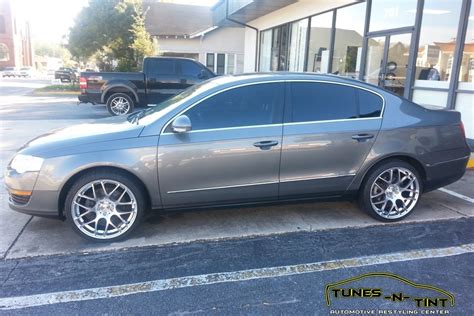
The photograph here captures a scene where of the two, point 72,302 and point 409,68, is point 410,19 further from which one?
point 72,302

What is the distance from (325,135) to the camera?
3.84 m

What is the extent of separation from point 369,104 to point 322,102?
21.1 inches

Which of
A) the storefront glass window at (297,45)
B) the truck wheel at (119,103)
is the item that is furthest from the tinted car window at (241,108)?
the storefront glass window at (297,45)

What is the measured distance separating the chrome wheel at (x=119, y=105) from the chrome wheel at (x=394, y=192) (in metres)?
9.21

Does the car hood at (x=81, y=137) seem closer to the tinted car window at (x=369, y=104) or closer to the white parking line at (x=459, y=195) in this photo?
the tinted car window at (x=369, y=104)

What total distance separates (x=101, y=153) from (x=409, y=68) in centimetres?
741

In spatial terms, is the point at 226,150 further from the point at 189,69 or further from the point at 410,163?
the point at 189,69

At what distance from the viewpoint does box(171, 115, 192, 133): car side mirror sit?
3.50 meters

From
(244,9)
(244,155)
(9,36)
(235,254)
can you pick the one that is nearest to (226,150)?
(244,155)

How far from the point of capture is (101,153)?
11.3 ft

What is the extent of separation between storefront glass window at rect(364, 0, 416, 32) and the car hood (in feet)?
24.0

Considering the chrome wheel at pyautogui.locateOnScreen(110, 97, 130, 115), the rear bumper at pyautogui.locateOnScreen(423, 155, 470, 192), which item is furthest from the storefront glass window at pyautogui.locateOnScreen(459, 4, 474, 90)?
the chrome wheel at pyautogui.locateOnScreen(110, 97, 130, 115)

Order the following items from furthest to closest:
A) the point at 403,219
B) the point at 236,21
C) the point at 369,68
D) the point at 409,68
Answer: the point at 236,21 < the point at 369,68 < the point at 409,68 < the point at 403,219

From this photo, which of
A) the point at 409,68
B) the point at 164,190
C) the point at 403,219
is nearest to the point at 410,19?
the point at 409,68
